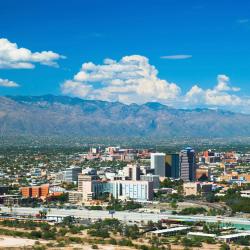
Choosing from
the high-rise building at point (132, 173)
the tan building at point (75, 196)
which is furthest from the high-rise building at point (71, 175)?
the tan building at point (75, 196)

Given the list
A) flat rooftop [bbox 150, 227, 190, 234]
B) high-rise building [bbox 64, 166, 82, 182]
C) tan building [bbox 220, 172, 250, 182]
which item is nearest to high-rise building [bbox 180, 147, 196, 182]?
tan building [bbox 220, 172, 250, 182]

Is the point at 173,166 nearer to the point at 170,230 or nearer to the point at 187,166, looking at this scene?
the point at 187,166

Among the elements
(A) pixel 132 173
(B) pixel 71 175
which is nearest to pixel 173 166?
(A) pixel 132 173

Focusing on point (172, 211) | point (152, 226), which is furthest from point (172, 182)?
point (152, 226)

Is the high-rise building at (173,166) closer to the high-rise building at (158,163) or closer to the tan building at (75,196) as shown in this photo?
the high-rise building at (158,163)

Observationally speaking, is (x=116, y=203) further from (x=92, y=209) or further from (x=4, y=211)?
(x=4, y=211)

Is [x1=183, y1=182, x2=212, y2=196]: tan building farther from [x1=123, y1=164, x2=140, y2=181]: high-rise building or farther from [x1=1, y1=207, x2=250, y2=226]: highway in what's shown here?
[x1=1, y1=207, x2=250, y2=226]: highway
